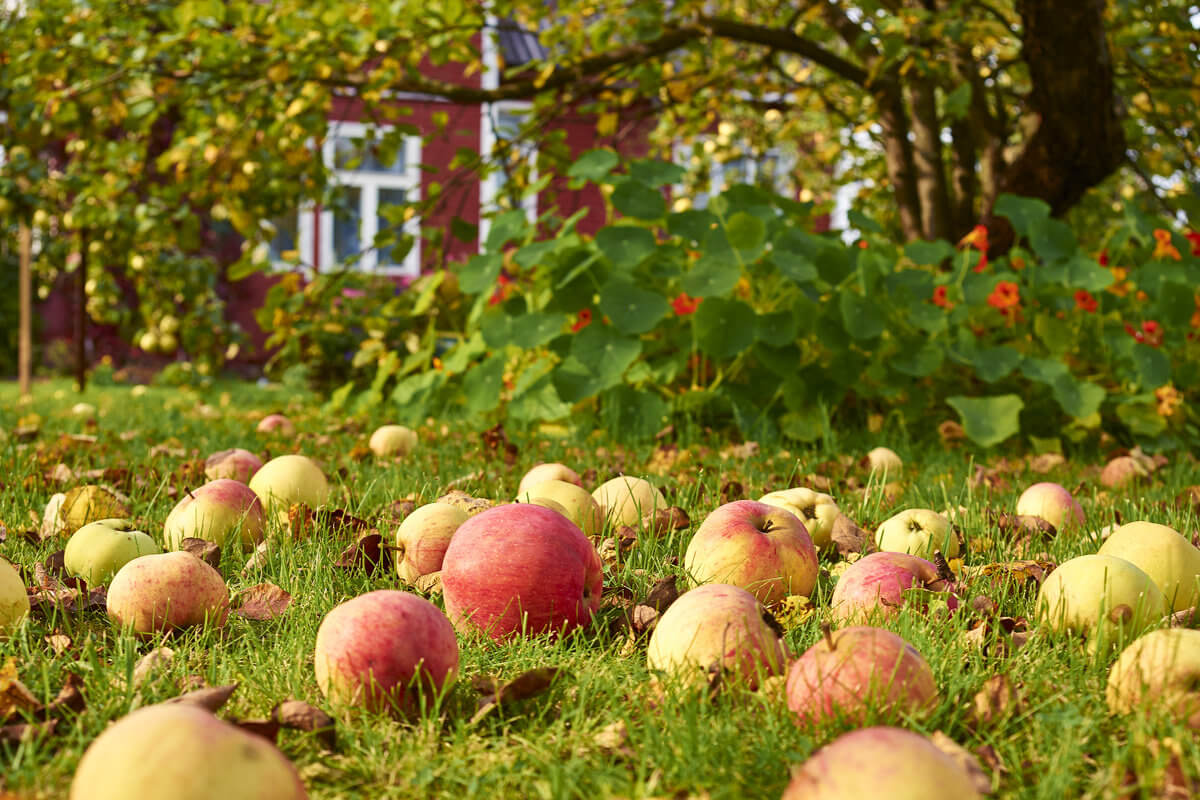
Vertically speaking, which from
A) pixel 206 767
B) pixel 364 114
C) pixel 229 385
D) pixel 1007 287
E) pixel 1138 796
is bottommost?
pixel 229 385

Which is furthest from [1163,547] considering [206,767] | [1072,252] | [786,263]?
[1072,252]

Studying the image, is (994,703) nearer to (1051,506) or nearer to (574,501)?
(574,501)

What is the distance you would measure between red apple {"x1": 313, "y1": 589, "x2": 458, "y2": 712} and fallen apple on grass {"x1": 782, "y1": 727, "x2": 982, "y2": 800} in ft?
1.57

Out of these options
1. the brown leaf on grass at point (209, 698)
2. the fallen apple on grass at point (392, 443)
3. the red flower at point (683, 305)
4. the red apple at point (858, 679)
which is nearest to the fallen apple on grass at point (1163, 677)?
the red apple at point (858, 679)

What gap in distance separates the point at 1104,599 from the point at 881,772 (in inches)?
28.1

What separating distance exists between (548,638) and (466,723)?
9.2 inches

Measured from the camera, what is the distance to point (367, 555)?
1664 mm

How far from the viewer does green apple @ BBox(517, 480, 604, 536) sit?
1841 millimetres

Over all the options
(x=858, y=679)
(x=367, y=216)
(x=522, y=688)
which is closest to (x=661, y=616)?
(x=522, y=688)

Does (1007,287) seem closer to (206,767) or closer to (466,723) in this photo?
(466,723)

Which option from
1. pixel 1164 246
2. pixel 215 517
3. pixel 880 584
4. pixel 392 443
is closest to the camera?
pixel 880 584

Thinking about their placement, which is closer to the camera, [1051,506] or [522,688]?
[522,688]

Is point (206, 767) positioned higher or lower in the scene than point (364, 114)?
lower

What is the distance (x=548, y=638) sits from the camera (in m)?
1.32
